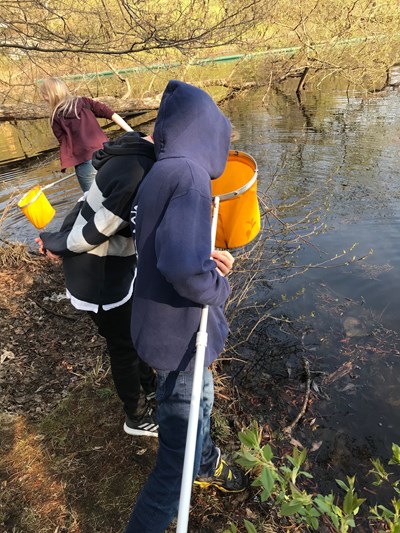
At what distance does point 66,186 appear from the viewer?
8.77 meters

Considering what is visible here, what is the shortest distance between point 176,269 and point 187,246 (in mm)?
88

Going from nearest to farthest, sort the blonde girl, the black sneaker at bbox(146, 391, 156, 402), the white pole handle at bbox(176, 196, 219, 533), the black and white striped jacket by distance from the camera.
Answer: the white pole handle at bbox(176, 196, 219, 533) < the black and white striped jacket < the black sneaker at bbox(146, 391, 156, 402) < the blonde girl

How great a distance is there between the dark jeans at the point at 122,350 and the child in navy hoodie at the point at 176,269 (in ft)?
1.78

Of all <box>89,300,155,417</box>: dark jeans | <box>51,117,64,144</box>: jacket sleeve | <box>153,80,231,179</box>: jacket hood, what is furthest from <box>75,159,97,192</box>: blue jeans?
<box>153,80,231,179</box>: jacket hood

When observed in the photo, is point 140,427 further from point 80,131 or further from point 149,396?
point 80,131

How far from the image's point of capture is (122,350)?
7.58 feet

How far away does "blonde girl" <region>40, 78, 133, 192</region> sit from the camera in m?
4.88

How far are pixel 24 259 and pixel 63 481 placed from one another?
362 cm

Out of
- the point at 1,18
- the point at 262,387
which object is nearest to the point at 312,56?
the point at 1,18

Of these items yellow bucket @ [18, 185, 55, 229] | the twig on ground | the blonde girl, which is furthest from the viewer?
the blonde girl

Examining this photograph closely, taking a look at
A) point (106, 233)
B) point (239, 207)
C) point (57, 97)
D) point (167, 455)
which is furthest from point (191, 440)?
point (57, 97)

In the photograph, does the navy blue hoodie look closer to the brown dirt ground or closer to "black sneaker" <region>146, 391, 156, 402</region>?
the brown dirt ground

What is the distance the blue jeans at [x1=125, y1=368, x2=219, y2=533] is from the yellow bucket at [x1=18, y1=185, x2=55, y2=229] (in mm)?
3164

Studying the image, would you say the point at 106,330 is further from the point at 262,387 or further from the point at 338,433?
the point at 338,433
